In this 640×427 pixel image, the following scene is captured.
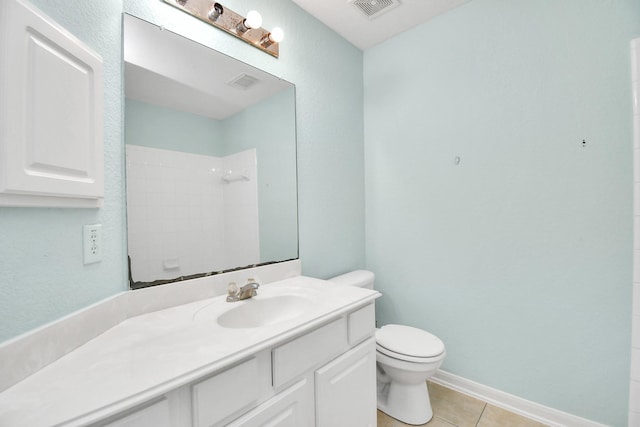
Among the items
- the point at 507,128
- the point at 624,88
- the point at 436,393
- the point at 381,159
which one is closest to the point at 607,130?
the point at 624,88

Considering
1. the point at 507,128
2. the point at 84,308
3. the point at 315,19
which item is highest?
the point at 315,19

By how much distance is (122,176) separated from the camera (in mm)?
1013

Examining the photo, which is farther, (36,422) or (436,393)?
(436,393)

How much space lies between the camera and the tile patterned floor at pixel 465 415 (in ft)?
4.91

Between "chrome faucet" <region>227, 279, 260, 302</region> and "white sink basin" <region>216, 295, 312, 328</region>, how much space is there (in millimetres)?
22

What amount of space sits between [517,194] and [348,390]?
55.6 inches

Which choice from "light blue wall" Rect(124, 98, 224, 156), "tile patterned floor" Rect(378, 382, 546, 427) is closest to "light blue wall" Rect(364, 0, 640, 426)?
"tile patterned floor" Rect(378, 382, 546, 427)

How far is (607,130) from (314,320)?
169 cm

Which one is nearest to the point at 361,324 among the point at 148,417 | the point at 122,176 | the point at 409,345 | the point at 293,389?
the point at 293,389

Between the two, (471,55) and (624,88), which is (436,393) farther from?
(471,55)

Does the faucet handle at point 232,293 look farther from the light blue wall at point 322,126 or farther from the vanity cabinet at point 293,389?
the light blue wall at point 322,126

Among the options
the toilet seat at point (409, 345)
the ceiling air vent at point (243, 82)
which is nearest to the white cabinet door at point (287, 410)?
the toilet seat at point (409, 345)

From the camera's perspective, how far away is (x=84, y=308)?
31.9 inches

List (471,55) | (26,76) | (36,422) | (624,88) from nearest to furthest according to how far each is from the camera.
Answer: (36,422) → (26,76) → (624,88) → (471,55)
